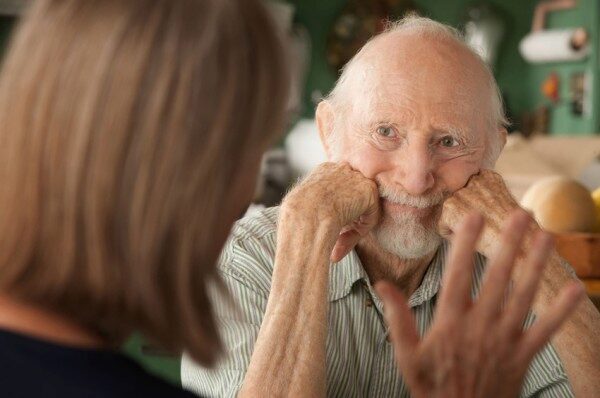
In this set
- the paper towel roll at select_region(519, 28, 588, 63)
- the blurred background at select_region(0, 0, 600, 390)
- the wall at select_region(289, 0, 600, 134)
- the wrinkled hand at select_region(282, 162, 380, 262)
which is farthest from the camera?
the wall at select_region(289, 0, 600, 134)

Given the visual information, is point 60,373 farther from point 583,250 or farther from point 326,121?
point 583,250

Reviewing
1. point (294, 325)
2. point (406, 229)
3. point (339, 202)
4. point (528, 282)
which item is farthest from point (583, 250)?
point (528, 282)

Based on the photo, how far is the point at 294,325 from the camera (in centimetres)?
150

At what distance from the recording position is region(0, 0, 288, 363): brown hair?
82cm

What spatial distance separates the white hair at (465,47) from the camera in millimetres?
1843

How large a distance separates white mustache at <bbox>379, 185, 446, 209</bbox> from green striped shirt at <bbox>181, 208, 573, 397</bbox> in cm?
12

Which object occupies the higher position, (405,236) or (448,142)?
(448,142)

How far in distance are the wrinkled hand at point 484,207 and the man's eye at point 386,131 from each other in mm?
152

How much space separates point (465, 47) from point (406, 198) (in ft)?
1.00

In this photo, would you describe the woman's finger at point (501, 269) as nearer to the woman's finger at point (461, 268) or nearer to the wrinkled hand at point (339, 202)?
the woman's finger at point (461, 268)

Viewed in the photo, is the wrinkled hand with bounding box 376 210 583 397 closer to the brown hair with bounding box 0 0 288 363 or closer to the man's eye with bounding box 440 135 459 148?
the brown hair with bounding box 0 0 288 363

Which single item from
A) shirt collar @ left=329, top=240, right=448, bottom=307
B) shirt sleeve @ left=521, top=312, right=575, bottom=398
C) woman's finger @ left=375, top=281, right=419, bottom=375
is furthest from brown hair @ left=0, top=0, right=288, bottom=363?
shirt sleeve @ left=521, top=312, right=575, bottom=398

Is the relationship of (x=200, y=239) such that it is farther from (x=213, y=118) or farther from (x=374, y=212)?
(x=374, y=212)

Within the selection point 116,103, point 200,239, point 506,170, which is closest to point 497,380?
point 200,239
